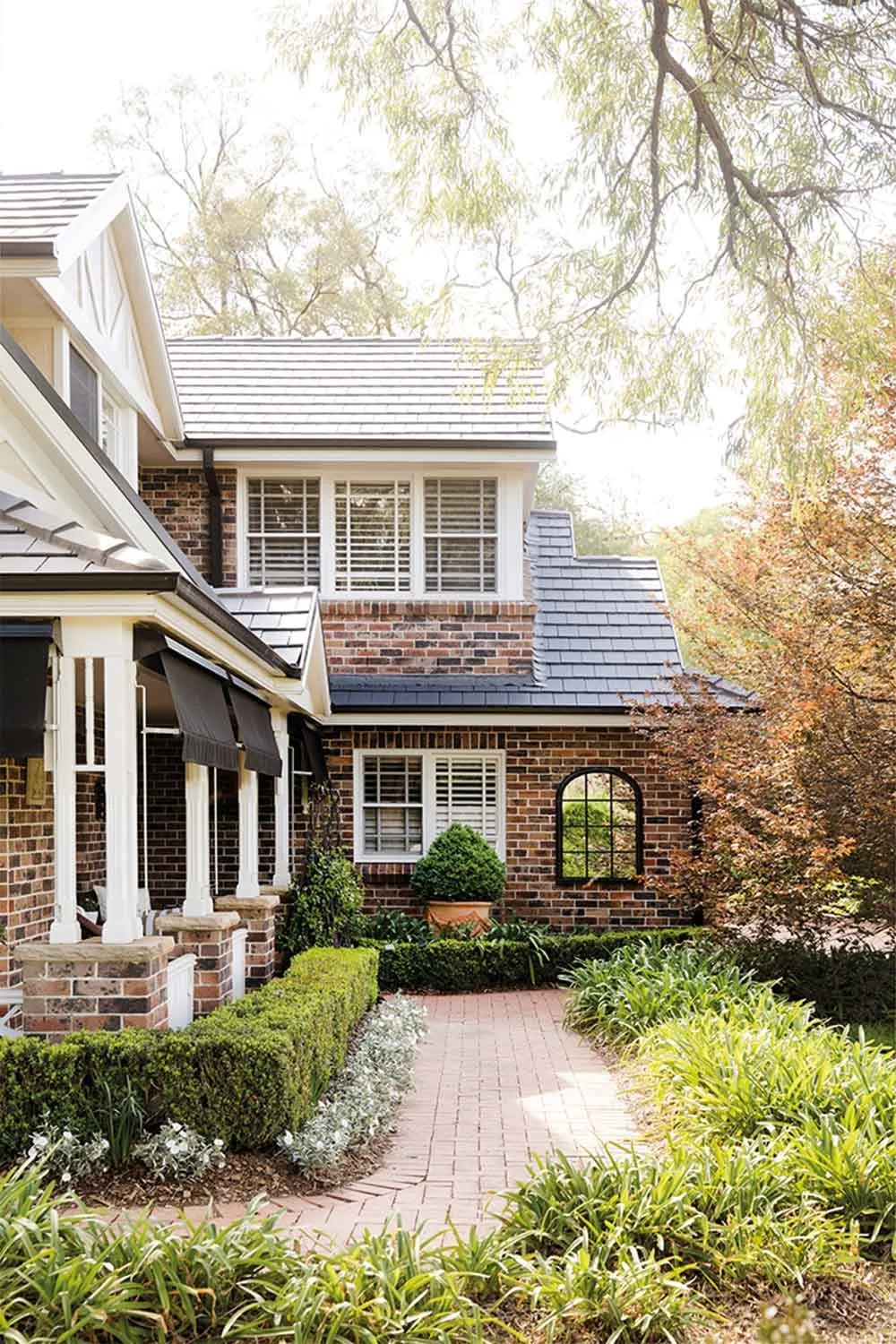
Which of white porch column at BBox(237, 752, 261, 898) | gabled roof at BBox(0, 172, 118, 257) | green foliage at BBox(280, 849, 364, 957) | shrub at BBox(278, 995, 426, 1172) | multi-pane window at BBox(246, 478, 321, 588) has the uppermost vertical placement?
gabled roof at BBox(0, 172, 118, 257)

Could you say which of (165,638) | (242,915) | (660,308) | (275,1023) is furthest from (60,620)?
(242,915)

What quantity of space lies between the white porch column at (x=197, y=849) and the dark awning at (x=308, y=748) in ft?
11.7

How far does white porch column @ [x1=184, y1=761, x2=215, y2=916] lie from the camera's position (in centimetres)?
902

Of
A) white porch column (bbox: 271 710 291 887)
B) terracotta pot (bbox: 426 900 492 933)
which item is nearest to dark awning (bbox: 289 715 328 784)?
white porch column (bbox: 271 710 291 887)

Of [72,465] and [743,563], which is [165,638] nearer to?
[72,465]

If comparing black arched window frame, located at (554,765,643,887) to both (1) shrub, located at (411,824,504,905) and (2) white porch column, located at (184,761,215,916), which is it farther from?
(2) white porch column, located at (184,761,215,916)

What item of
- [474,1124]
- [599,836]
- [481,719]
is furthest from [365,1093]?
[599,836]

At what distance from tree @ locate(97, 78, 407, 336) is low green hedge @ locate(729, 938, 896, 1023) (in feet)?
48.4

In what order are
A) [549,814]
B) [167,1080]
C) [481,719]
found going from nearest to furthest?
[167,1080]
[481,719]
[549,814]

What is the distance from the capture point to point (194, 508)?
49.7 feet

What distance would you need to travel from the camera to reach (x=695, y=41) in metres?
6.97

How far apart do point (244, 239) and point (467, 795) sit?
1455 centimetres

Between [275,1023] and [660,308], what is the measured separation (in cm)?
439

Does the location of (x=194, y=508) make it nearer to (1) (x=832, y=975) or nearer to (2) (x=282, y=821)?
Result: (2) (x=282, y=821)
